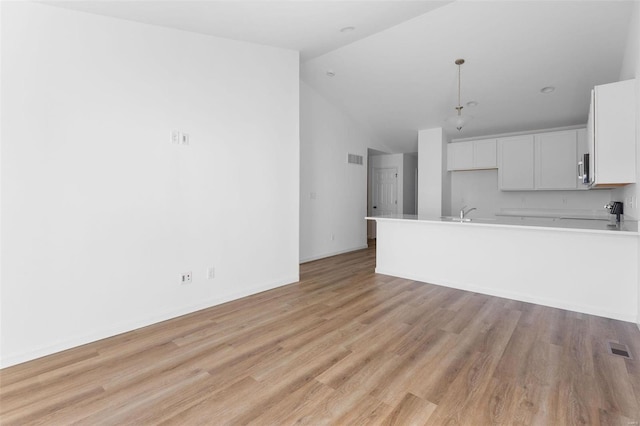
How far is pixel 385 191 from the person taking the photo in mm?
8391

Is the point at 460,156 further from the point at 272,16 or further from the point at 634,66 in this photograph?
the point at 272,16

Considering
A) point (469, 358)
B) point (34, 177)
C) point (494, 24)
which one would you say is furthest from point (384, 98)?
point (34, 177)

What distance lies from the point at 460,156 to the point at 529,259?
364cm

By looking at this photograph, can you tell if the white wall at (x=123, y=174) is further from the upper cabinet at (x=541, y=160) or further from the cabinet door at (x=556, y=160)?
the cabinet door at (x=556, y=160)

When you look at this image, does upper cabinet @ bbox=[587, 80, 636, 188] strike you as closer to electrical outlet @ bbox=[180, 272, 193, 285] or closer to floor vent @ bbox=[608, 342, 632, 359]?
floor vent @ bbox=[608, 342, 632, 359]

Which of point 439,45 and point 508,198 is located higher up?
point 439,45

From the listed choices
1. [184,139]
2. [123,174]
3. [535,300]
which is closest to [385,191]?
[535,300]

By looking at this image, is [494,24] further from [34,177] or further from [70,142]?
[34,177]

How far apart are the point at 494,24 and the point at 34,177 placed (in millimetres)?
5058

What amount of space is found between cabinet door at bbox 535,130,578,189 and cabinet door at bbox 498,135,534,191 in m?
0.12

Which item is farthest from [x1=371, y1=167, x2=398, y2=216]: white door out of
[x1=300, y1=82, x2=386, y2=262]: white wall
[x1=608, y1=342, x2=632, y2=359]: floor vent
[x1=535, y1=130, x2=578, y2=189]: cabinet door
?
[x1=608, y1=342, x2=632, y2=359]: floor vent

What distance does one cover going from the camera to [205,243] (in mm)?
3525

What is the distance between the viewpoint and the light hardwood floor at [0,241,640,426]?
1.80m

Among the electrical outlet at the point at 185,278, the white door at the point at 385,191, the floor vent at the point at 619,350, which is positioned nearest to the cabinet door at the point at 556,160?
the white door at the point at 385,191
